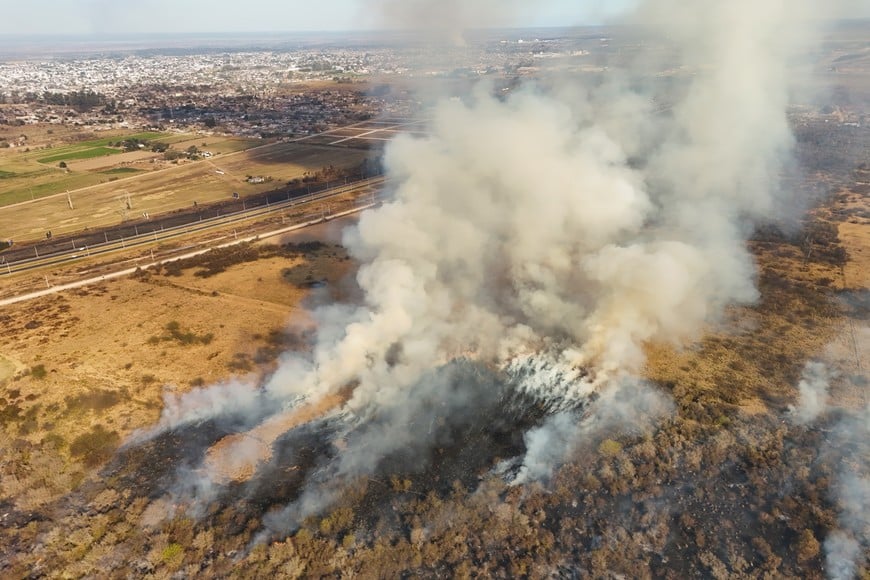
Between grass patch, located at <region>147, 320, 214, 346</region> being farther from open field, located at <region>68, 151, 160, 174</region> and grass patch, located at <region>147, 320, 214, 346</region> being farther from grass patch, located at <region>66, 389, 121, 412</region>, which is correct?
open field, located at <region>68, 151, 160, 174</region>

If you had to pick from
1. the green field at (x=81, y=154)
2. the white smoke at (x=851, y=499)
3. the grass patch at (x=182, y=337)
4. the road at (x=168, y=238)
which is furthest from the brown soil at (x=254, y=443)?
the green field at (x=81, y=154)

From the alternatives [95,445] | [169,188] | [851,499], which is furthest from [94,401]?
[169,188]

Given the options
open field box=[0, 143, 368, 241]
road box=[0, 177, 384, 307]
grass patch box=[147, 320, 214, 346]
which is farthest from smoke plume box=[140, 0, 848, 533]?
open field box=[0, 143, 368, 241]

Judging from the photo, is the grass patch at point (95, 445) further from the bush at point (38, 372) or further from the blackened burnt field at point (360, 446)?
the bush at point (38, 372)

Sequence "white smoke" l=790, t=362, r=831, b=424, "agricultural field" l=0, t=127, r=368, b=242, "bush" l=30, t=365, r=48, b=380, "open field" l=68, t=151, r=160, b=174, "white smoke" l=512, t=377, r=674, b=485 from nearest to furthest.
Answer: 1. "white smoke" l=512, t=377, r=674, b=485
2. "white smoke" l=790, t=362, r=831, b=424
3. "bush" l=30, t=365, r=48, b=380
4. "agricultural field" l=0, t=127, r=368, b=242
5. "open field" l=68, t=151, r=160, b=174

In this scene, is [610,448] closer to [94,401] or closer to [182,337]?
[94,401]

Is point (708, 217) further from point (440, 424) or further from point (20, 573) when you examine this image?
point (20, 573)
